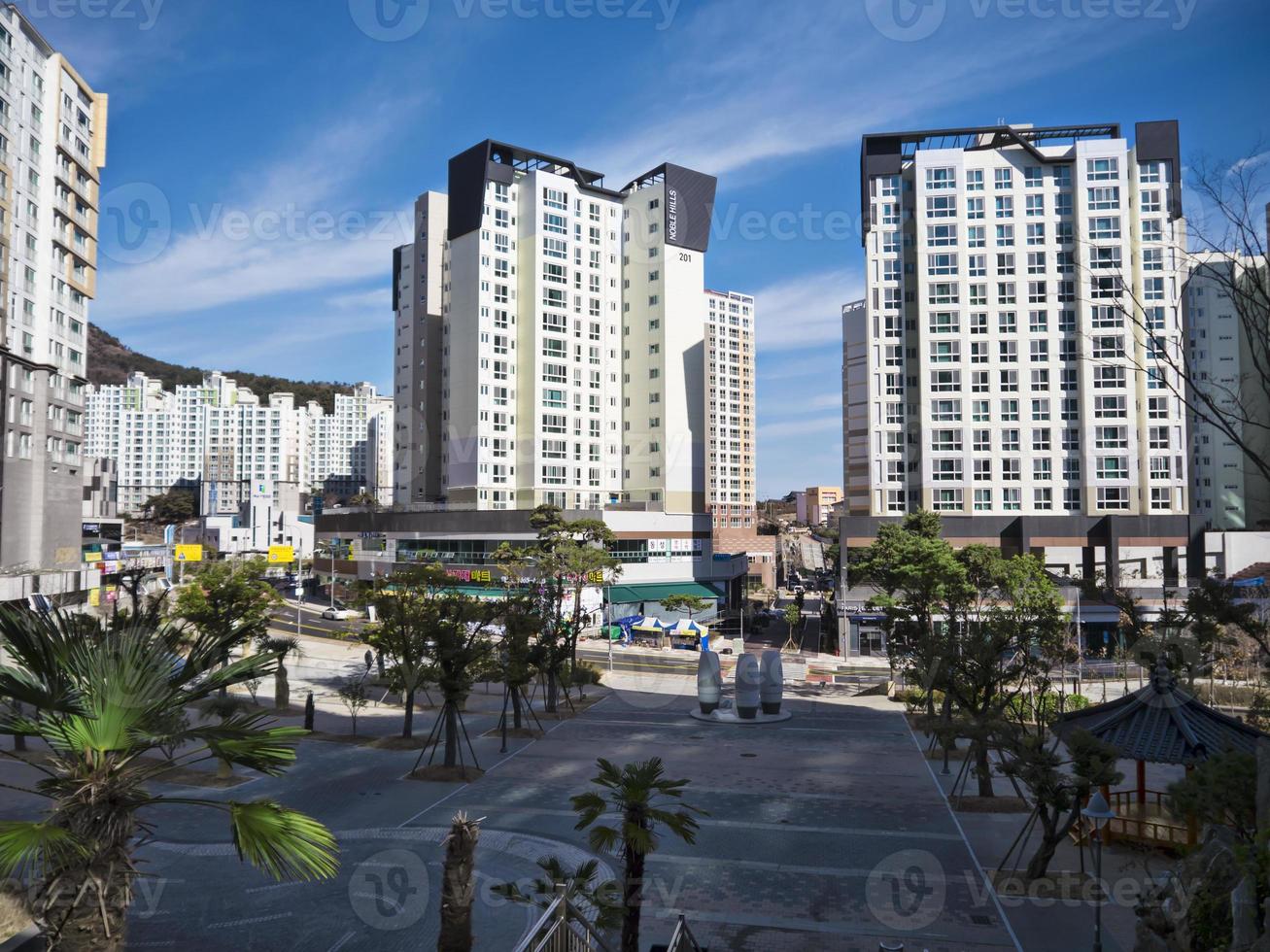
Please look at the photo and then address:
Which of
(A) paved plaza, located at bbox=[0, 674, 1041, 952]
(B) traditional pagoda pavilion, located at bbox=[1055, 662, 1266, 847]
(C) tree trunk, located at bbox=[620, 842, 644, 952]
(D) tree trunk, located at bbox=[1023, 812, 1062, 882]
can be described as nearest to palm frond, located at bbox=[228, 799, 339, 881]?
(C) tree trunk, located at bbox=[620, 842, 644, 952]

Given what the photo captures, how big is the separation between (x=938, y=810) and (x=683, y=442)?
64.2 metres

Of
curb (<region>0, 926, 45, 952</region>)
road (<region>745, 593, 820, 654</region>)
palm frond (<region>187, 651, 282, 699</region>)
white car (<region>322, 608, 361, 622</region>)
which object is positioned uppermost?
palm frond (<region>187, 651, 282, 699</region>)

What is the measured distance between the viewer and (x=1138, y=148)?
6681cm

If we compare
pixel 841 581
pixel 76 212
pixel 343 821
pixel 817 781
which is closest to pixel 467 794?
pixel 343 821

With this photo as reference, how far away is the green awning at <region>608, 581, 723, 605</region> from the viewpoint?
7306 cm

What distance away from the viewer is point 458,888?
1299 centimetres

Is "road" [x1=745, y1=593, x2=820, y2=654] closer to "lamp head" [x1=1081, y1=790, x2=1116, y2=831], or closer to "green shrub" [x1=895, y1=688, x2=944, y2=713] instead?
"green shrub" [x1=895, y1=688, x2=944, y2=713]

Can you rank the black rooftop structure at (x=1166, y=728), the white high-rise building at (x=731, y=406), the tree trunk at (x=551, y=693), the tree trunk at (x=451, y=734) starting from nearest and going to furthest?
the black rooftop structure at (x=1166, y=728)
the tree trunk at (x=451, y=734)
the tree trunk at (x=551, y=693)
the white high-rise building at (x=731, y=406)

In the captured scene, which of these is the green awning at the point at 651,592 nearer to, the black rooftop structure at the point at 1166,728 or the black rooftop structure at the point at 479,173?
the black rooftop structure at the point at 479,173

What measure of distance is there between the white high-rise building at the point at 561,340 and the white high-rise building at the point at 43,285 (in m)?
30.5

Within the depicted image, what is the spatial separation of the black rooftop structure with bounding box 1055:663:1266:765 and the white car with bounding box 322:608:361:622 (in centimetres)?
6185

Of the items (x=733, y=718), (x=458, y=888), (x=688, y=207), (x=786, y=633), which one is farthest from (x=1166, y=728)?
(x=688, y=207)

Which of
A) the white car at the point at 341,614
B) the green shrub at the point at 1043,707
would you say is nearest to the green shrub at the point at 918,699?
the green shrub at the point at 1043,707

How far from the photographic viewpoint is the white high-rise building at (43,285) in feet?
160
